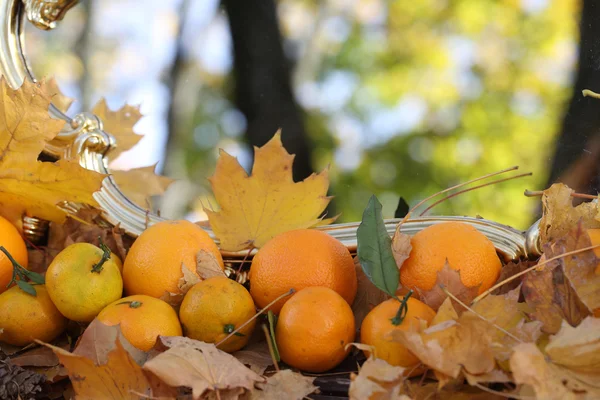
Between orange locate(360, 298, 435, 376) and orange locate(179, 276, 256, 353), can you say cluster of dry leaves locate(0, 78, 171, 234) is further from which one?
orange locate(360, 298, 435, 376)

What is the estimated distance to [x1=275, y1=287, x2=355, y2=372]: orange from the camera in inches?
18.8

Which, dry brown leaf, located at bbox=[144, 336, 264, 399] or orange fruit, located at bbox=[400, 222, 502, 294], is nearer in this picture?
dry brown leaf, located at bbox=[144, 336, 264, 399]

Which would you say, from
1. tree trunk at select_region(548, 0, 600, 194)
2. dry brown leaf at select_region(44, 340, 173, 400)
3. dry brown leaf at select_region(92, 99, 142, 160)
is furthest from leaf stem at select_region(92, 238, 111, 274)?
tree trunk at select_region(548, 0, 600, 194)

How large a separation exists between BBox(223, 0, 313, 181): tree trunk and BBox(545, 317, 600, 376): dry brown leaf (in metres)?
1.36

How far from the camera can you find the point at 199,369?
0.42 meters

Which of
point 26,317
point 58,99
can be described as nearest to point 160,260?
point 26,317

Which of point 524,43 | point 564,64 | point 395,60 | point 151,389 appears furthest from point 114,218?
point 395,60

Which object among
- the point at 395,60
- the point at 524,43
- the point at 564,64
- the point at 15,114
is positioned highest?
the point at 15,114

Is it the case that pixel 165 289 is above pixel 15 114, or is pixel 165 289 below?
below

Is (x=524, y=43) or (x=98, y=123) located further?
(x=524, y=43)

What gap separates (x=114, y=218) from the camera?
0.77 meters

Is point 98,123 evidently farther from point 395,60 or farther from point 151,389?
point 395,60

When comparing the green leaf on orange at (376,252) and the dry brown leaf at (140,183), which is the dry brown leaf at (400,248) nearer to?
the green leaf on orange at (376,252)

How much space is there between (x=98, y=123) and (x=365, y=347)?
0.63 m
